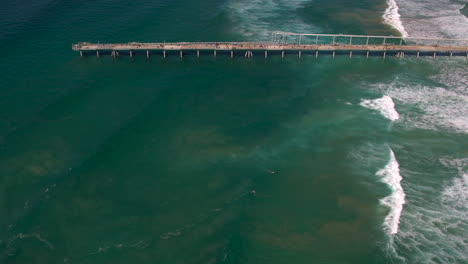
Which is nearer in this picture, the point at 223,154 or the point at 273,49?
the point at 223,154

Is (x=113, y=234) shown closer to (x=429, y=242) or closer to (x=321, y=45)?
(x=429, y=242)

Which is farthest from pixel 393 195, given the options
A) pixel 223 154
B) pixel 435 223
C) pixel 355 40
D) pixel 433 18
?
pixel 433 18

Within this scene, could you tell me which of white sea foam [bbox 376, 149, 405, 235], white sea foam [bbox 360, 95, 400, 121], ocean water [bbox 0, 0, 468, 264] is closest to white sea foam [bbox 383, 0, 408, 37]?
ocean water [bbox 0, 0, 468, 264]

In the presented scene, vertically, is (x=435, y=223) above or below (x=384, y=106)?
below

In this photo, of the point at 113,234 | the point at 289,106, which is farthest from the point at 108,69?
the point at 113,234

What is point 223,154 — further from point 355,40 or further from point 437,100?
point 355,40

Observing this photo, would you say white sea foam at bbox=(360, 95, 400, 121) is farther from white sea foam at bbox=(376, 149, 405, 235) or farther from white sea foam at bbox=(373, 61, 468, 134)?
white sea foam at bbox=(376, 149, 405, 235)
